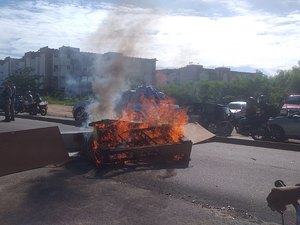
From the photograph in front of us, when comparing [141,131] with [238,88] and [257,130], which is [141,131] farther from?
[238,88]

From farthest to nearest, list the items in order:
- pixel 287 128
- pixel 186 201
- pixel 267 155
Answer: pixel 287 128, pixel 267 155, pixel 186 201

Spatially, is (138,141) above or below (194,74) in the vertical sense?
below

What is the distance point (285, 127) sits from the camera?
14.7 metres

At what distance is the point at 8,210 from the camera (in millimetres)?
5613

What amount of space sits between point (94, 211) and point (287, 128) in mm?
10796

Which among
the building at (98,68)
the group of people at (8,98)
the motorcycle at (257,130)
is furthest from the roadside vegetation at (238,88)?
the motorcycle at (257,130)

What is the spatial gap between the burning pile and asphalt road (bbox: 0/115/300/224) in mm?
375

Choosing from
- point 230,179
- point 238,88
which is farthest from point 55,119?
point 238,88

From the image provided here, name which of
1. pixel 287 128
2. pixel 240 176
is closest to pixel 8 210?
pixel 240 176

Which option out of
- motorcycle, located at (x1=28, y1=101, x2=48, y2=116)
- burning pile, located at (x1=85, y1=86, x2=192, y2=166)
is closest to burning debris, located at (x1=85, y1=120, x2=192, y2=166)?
burning pile, located at (x1=85, y1=86, x2=192, y2=166)

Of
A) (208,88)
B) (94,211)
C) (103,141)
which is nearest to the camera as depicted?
(94,211)

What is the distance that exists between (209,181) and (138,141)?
2.28 m

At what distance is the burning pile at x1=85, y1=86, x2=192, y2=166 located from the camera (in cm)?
859

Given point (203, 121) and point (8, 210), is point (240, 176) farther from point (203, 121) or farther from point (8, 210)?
point (203, 121)
